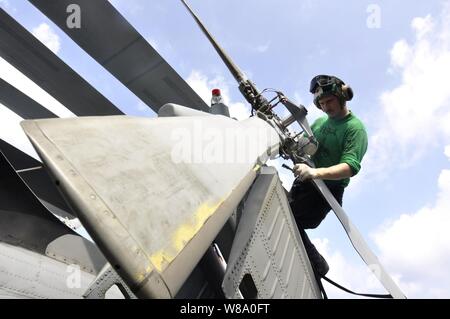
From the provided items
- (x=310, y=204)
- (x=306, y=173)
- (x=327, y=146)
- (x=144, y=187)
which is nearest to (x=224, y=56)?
(x=327, y=146)

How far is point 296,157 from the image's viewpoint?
14.3 feet

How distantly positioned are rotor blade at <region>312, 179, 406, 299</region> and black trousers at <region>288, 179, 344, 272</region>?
476 mm

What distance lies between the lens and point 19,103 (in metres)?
5.16

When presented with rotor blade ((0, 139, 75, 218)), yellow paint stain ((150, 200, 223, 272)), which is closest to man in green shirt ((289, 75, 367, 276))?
yellow paint stain ((150, 200, 223, 272))

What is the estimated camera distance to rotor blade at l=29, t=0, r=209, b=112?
3.98 meters

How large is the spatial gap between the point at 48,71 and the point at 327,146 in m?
3.64

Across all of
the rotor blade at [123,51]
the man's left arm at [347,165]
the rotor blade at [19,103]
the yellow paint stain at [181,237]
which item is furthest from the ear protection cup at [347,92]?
the rotor blade at [19,103]

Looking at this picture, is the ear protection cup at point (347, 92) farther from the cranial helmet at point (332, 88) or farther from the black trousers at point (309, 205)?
the black trousers at point (309, 205)

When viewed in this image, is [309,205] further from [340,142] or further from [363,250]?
[363,250]

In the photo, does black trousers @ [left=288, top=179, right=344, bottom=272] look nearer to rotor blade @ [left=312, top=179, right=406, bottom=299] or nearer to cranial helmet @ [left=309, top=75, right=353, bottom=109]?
rotor blade @ [left=312, top=179, right=406, bottom=299]

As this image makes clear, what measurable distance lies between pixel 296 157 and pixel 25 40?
3.44 meters

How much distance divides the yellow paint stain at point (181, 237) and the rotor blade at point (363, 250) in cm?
237

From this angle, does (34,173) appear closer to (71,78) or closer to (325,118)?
(71,78)

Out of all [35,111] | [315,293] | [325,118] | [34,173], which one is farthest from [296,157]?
[35,111]
